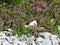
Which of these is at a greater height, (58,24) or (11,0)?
(11,0)

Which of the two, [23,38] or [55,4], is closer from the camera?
[23,38]

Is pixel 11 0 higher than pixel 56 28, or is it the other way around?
pixel 11 0

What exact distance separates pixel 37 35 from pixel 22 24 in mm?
616

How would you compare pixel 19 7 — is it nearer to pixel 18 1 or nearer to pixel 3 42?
pixel 18 1

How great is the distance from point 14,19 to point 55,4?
2.14 metres

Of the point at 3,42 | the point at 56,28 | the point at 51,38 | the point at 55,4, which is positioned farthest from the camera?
the point at 55,4

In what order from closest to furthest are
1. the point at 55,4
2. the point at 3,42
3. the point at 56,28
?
the point at 3,42
the point at 56,28
the point at 55,4

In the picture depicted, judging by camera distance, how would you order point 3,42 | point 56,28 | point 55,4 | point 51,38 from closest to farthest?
point 3,42, point 51,38, point 56,28, point 55,4

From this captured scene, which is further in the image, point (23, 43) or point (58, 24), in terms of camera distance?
point (58, 24)

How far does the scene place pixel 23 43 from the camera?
775cm

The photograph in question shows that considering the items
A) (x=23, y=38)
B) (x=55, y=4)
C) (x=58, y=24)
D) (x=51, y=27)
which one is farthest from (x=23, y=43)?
(x=55, y=4)

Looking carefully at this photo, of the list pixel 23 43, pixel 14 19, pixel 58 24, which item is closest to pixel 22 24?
pixel 14 19

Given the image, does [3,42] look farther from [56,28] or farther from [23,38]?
[56,28]

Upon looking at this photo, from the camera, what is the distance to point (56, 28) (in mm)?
8852
